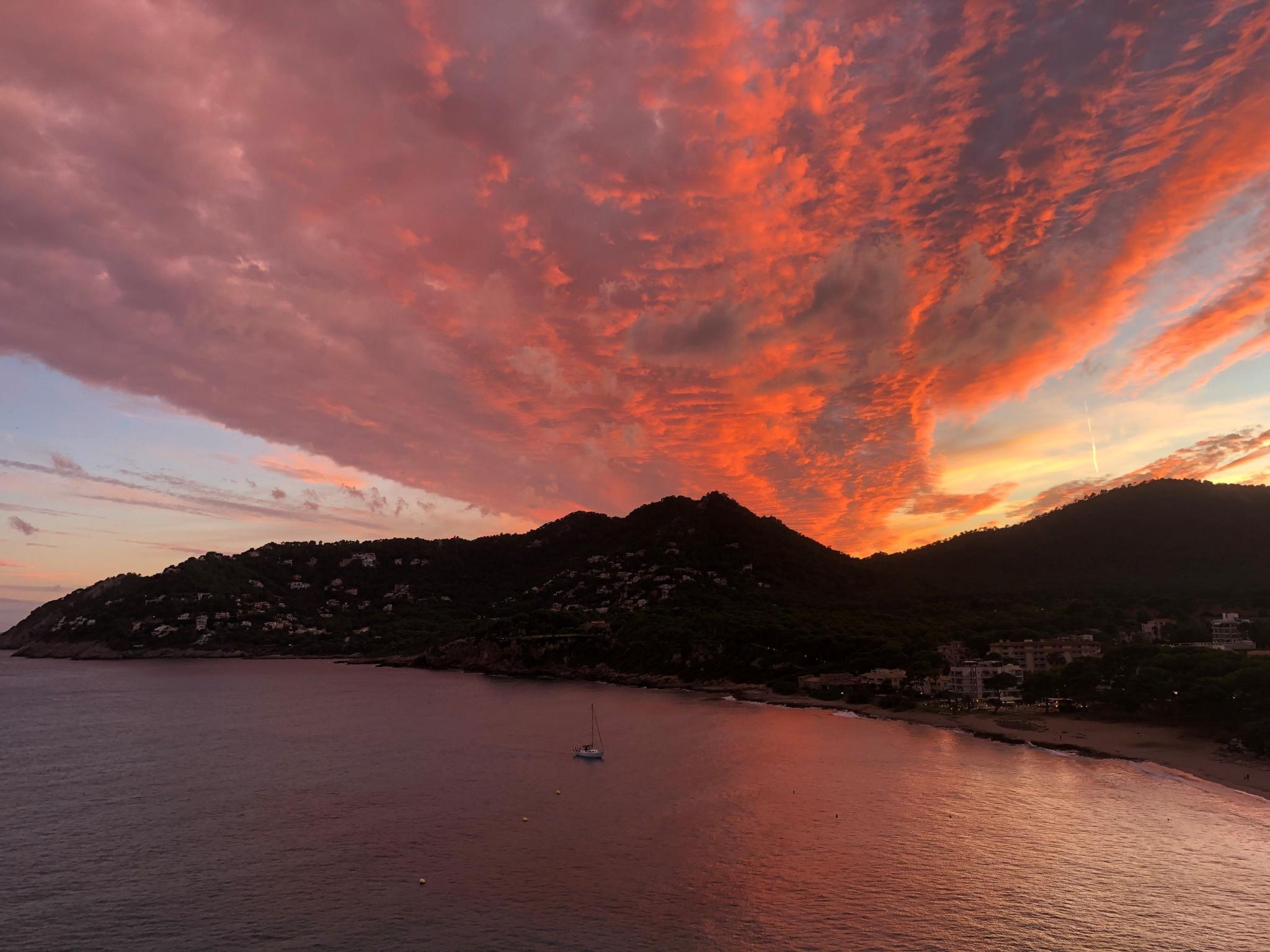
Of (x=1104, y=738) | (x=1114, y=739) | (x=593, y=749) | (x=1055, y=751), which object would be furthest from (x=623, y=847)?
(x=1114, y=739)

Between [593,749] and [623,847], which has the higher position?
[593,749]

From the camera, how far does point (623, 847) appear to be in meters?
52.6

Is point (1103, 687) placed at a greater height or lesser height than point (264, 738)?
greater

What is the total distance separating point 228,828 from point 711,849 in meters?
39.6

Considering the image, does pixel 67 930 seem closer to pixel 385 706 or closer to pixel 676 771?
pixel 676 771

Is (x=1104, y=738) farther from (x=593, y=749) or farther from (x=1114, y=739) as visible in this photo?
(x=593, y=749)

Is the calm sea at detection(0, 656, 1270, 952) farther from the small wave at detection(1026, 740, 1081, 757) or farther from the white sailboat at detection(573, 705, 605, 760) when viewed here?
the small wave at detection(1026, 740, 1081, 757)

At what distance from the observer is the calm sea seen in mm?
38688

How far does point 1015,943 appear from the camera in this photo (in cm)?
3662

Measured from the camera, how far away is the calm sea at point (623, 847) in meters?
38.7

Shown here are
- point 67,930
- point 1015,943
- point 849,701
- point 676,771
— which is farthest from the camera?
point 849,701

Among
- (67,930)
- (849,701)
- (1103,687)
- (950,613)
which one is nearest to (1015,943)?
(67,930)

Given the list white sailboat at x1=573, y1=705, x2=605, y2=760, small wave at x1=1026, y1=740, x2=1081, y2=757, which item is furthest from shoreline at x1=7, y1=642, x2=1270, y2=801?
white sailboat at x1=573, y1=705, x2=605, y2=760

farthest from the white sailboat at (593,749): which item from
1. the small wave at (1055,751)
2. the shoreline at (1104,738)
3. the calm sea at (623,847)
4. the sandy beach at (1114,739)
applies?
the small wave at (1055,751)
